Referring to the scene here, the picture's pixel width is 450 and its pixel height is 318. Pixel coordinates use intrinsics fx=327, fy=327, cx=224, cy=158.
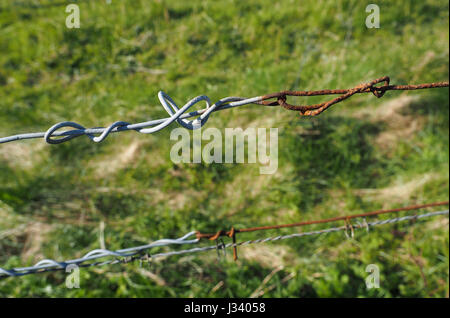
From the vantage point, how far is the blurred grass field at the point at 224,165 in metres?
2.29

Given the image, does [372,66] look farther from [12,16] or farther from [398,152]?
[12,16]

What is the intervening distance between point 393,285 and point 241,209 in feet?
3.91

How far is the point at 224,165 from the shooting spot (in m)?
2.89

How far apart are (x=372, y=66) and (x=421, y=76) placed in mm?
513

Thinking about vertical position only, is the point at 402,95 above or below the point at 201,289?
above

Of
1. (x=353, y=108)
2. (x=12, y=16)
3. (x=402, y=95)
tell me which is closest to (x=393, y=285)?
(x=353, y=108)

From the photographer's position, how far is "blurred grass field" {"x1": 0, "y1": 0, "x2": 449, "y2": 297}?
2295 mm

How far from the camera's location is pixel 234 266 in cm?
230
